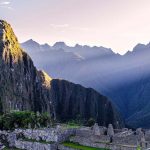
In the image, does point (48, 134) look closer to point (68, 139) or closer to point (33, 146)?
point (33, 146)

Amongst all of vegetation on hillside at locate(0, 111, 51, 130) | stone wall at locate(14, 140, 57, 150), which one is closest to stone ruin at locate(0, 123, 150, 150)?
stone wall at locate(14, 140, 57, 150)

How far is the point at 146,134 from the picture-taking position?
70875 millimetres

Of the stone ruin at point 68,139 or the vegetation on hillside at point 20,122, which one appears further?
the vegetation on hillside at point 20,122

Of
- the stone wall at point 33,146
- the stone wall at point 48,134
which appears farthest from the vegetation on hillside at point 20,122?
the stone wall at point 33,146

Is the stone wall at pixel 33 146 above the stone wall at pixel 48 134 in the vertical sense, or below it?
below

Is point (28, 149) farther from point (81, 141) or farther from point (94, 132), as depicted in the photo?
point (94, 132)

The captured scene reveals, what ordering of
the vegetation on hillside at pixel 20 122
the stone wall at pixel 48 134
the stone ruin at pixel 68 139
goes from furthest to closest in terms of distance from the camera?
the vegetation on hillside at pixel 20 122 < the stone wall at pixel 48 134 < the stone ruin at pixel 68 139

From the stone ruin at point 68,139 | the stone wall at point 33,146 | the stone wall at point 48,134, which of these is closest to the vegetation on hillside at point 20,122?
the stone ruin at point 68,139

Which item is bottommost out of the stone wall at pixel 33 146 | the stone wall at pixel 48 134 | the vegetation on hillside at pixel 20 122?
the stone wall at pixel 33 146

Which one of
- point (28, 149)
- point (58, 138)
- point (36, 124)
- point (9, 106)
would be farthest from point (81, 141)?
point (9, 106)

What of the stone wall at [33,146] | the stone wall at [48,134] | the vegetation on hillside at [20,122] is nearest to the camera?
the stone wall at [33,146]

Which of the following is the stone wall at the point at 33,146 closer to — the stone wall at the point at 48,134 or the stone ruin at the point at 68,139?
the stone ruin at the point at 68,139

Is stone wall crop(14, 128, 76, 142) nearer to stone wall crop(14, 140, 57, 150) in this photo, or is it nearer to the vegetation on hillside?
stone wall crop(14, 140, 57, 150)

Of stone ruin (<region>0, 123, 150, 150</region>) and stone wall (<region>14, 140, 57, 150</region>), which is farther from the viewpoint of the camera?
stone wall (<region>14, 140, 57, 150</region>)
